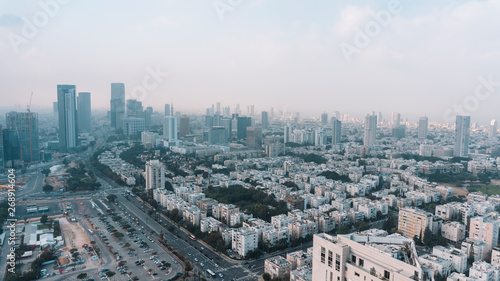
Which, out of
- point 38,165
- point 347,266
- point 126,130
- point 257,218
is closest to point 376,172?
point 257,218

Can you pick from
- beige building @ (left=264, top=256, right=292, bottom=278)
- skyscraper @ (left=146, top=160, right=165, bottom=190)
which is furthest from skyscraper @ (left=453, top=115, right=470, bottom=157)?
beige building @ (left=264, top=256, right=292, bottom=278)

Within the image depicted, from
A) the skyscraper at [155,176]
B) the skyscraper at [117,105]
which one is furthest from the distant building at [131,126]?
the skyscraper at [155,176]

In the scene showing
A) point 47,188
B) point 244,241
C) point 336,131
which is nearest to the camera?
point 244,241

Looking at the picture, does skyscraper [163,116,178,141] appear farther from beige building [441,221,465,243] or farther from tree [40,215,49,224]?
beige building [441,221,465,243]

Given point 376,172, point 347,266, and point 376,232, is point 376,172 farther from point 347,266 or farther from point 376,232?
point 347,266

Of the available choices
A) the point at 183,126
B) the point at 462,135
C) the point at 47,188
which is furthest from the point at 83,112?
the point at 462,135

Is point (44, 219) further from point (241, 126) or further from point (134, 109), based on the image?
point (134, 109)
